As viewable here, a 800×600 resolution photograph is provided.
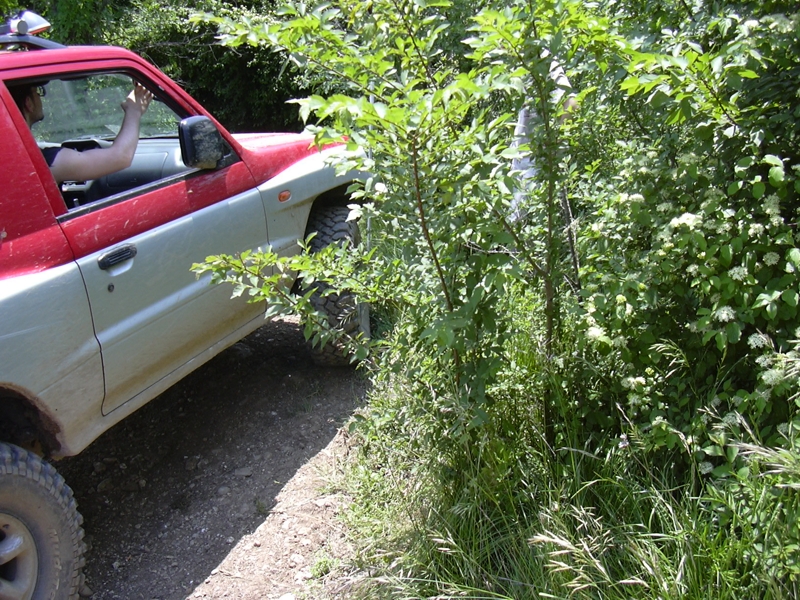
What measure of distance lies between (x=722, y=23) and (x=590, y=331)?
1.05 metres

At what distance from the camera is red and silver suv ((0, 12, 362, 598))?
264cm

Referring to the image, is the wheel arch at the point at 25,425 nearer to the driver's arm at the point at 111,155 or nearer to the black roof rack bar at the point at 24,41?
the driver's arm at the point at 111,155

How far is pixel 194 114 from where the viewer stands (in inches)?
142

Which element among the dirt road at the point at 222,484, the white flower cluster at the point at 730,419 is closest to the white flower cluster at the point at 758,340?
the white flower cluster at the point at 730,419

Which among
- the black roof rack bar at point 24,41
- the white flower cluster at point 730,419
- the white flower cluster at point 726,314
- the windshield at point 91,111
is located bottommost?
the white flower cluster at point 730,419

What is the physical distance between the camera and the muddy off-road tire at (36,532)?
2.54 metres

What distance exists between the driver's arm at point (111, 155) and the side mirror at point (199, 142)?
262 mm

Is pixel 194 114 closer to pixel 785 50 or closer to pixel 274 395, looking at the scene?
pixel 274 395

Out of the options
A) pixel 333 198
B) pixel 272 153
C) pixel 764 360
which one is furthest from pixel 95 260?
pixel 764 360

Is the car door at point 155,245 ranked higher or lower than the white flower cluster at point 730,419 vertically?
higher

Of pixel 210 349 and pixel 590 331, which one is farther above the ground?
pixel 590 331

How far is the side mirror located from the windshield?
0.31 metres

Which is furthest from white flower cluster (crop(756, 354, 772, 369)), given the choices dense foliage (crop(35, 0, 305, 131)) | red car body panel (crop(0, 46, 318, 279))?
dense foliage (crop(35, 0, 305, 131))

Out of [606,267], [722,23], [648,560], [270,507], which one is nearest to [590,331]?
[606,267]
